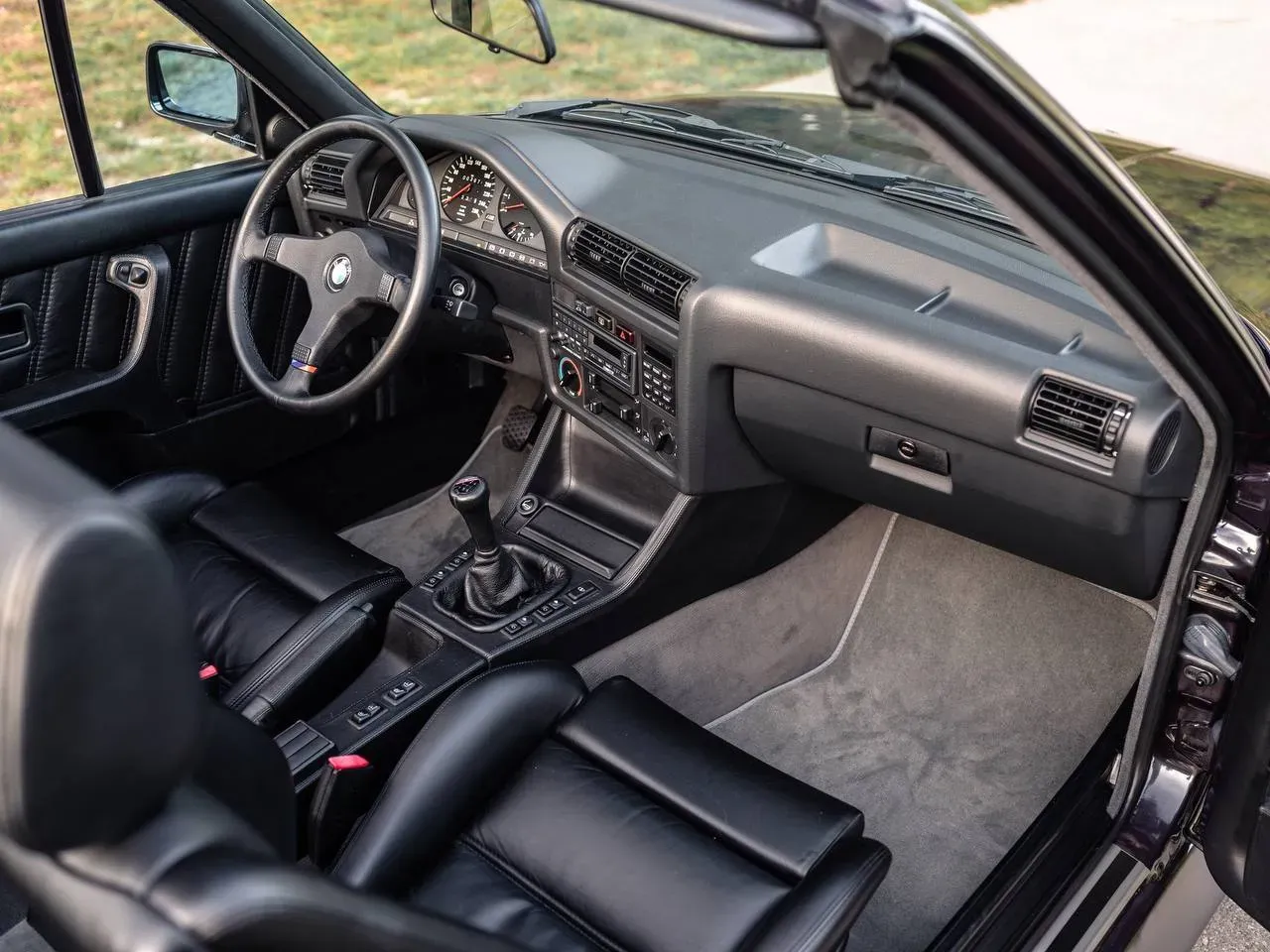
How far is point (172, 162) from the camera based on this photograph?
2.76 m

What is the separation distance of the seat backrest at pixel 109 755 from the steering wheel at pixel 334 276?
1.35 m

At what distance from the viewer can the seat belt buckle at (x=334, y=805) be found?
1.92 m

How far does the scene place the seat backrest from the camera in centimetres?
80

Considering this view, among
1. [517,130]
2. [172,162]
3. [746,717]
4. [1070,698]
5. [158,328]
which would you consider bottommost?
[746,717]

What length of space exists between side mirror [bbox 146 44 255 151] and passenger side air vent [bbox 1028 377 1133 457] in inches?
74.2

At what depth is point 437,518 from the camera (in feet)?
10.3

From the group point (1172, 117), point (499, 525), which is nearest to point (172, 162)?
point (499, 525)

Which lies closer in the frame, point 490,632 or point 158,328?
point 490,632

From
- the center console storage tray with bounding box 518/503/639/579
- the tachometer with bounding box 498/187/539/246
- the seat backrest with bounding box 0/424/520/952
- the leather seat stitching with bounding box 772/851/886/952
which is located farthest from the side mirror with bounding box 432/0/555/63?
the seat backrest with bounding box 0/424/520/952

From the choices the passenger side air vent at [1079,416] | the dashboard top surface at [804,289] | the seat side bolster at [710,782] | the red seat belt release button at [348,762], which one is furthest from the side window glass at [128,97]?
the passenger side air vent at [1079,416]

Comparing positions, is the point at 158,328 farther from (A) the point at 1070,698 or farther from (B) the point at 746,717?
(A) the point at 1070,698

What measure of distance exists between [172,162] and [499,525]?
111 centimetres

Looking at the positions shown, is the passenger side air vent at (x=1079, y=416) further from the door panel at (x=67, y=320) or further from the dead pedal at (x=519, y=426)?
the door panel at (x=67, y=320)

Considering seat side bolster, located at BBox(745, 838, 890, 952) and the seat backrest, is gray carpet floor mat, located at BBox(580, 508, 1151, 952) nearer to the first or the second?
seat side bolster, located at BBox(745, 838, 890, 952)
